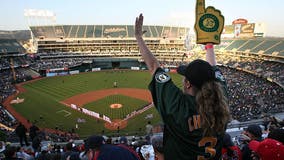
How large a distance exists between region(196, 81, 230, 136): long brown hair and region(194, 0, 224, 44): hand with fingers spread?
1.31m

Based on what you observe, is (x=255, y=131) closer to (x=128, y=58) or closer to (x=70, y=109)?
(x=70, y=109)

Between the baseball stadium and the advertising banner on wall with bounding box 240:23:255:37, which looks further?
the advertising banner on wall with bounding box 240:23:255:37

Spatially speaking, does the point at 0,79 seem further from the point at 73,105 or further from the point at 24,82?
the point at 73,105

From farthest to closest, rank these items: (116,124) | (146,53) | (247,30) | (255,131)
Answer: (247,30) < (116,124) < (255,131) < (146,53)

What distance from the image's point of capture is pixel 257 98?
27781 mm

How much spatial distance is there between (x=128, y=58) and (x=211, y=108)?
6660 centimetres

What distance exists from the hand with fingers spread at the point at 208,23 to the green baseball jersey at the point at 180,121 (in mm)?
1388

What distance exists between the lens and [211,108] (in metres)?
2.04

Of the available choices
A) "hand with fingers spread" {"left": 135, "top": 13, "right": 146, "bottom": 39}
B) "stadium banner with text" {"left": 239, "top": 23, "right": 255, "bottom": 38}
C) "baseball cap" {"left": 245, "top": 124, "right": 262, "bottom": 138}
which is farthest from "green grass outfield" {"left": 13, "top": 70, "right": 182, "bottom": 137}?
"stadium banner with text" {"left": 239, "top": 23, "right": 255, "bottom": 38}

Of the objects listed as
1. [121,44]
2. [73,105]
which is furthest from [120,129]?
[121,44]

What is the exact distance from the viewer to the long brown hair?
203cm

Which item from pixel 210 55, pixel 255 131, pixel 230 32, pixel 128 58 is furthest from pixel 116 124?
pixel 230 32

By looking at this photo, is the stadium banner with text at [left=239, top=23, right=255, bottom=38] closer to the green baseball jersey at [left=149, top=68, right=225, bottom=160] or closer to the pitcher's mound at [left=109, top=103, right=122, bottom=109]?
the pitcher's mound at [left=109, top=103, right=122, bottom=109]

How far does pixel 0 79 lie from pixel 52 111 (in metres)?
22.8
